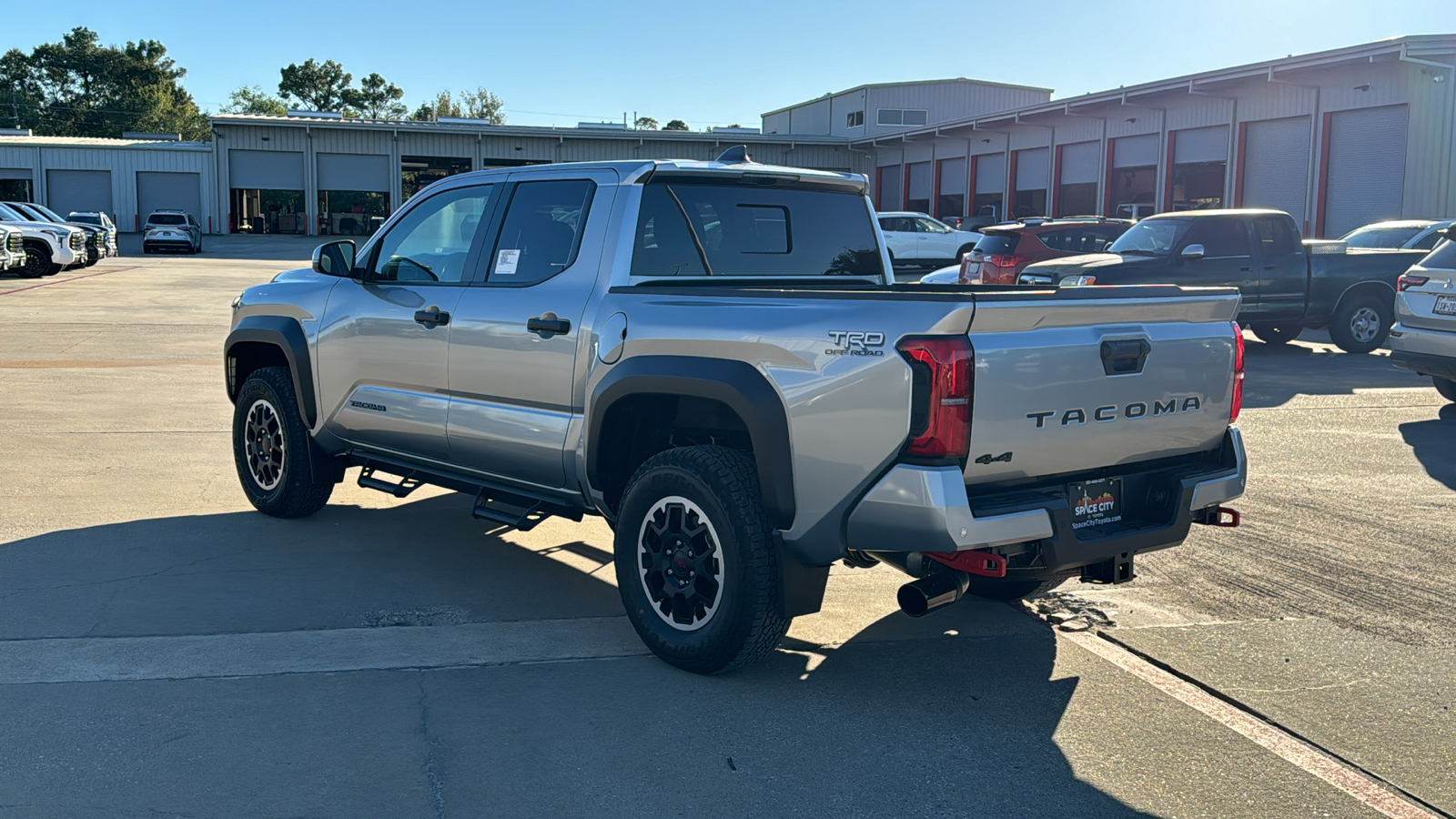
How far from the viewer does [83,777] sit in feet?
12.4

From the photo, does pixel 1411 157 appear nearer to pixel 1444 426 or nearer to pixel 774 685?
pixel 1444 426

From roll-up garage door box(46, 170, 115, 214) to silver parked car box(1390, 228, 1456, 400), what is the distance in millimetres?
63408

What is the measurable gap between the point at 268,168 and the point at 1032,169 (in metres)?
36.6

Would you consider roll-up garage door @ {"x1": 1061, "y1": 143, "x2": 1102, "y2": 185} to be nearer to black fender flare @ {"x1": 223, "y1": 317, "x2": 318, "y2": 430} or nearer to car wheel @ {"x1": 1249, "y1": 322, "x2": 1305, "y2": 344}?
car wheel @ {"x1": 1249, "y1": 322, "x2": 1305, "y2": 344}

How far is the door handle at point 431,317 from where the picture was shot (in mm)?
5977

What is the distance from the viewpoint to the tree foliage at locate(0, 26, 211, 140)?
9819cm

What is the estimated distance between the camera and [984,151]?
45219 millimetres

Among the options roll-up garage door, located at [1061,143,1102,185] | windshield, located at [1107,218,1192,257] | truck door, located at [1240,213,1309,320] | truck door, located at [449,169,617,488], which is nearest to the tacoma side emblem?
truck door, located at [449,169,617,488]

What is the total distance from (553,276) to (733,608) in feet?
5.93

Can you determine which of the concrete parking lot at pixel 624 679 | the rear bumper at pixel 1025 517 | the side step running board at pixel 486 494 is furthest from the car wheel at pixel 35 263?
the rear bumper at pixel 1025 517

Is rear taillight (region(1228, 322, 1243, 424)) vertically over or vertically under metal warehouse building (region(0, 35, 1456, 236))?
under


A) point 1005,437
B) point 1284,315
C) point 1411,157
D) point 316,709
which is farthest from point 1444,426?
point 1411,157

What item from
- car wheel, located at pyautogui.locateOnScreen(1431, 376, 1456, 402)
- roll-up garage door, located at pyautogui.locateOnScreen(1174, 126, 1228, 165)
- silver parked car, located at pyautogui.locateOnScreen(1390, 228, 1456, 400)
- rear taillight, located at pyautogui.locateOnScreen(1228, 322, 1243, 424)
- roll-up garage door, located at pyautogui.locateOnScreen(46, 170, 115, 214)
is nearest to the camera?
rear taillight, located at pyautogui.locateOnScreen(1228, 322, 1243, 424)

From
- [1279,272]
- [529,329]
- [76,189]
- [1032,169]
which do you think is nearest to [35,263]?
[1279,272]
